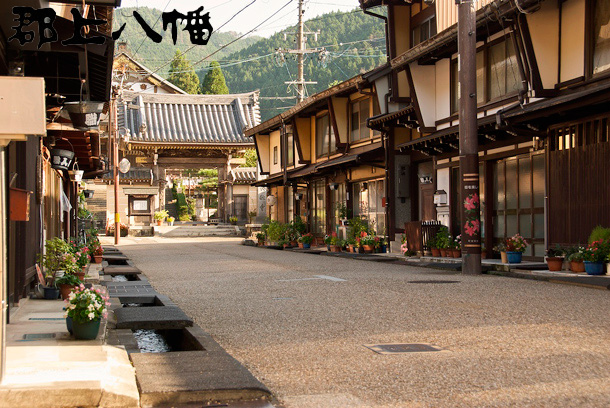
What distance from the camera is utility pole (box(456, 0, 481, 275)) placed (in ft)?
56.9

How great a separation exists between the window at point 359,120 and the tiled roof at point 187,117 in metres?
22.8

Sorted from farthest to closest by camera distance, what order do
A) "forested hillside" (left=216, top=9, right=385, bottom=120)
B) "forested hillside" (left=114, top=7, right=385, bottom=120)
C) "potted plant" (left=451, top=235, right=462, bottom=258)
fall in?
"forested hillside" (left=216, top=9, right=385, bottom=120), "forested hillside" (left=114, top=7, right=385, bottom=120), "potted plant" (left=451, top=235, right=462, bottom=258)

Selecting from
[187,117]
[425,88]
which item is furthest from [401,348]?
[187,117]

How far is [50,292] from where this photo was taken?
12289mm

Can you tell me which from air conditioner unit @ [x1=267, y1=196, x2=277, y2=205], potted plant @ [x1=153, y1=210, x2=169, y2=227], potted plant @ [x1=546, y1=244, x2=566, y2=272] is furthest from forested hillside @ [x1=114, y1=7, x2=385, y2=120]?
potted plant @ [x1=546, y1=244, x2=566, y2=272]

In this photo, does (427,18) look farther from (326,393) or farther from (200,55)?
(200,55)

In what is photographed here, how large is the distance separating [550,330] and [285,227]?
91.4 ft

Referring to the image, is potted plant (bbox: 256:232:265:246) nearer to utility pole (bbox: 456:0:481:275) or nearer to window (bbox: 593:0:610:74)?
utility pole (bbox: 456:0:481:275)

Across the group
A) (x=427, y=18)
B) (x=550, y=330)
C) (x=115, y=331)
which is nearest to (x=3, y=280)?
(x=115, y=331)

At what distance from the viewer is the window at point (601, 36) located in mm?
16297

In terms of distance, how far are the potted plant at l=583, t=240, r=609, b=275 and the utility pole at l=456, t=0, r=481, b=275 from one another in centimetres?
261

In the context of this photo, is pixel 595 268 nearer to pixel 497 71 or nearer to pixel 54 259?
pixel 497 71

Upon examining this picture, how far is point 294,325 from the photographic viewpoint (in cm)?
938

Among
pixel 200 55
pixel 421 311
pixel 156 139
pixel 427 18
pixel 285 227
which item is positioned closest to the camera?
pixel 421 311
